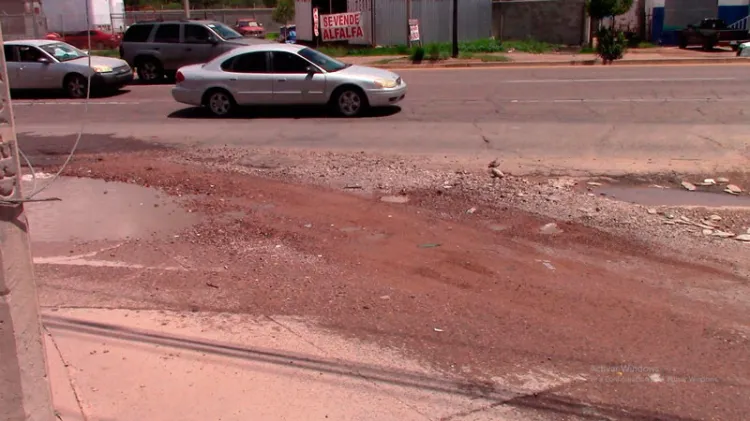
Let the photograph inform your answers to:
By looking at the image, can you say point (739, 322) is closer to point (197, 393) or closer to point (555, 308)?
point (555, 308)

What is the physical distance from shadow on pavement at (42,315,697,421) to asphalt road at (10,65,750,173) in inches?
252

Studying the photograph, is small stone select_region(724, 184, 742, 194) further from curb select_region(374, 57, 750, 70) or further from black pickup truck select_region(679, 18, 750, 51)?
black pickup truck select_region(679, 18, 750, 51)

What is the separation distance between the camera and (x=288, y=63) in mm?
15109

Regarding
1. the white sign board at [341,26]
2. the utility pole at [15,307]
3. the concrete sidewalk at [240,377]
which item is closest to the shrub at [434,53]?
the white sign board at [341,26]

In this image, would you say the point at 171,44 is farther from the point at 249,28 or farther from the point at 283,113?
the point at 249,28

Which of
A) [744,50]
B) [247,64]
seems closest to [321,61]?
[247,64]

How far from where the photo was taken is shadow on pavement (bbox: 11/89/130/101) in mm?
19938

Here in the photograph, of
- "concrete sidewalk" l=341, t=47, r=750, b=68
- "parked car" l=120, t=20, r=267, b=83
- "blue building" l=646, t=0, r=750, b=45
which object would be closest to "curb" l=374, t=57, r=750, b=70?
"concrete sidewalk" l=341, t=47, r=750, b=68

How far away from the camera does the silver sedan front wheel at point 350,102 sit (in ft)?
48.6

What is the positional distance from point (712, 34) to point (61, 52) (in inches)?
1007

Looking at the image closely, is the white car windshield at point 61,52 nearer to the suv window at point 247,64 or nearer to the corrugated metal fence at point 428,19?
the suv window at point 247,64

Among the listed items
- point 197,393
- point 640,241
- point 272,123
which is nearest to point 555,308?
point 640,241

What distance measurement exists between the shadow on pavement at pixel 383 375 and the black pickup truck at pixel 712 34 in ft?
102

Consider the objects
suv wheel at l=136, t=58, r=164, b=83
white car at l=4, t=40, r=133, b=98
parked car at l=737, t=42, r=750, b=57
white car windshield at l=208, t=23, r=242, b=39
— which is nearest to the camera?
white car at l=4, t=40, r=133, b=98
